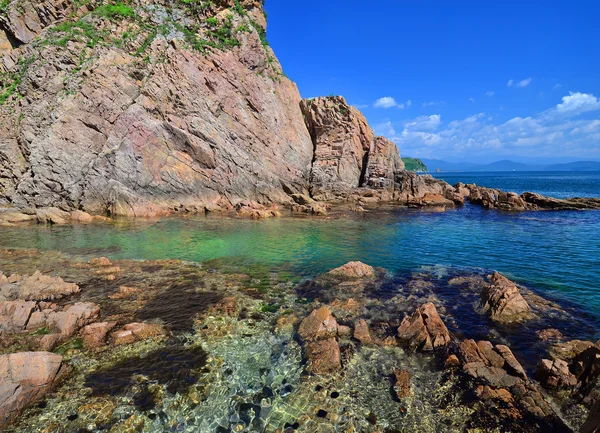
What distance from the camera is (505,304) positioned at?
1216 centimetres

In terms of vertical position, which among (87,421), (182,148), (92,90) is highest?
(92,90)

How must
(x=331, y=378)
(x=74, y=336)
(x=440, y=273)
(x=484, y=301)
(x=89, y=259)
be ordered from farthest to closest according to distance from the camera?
1. (x=89, y=259)
2. (x=440, y=273)
3. (x=484, y=301)
4. (x=74, y=336)
5. (x=331, y=378)

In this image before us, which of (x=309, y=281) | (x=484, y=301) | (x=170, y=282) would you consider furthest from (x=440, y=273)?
(x=170, y=282)

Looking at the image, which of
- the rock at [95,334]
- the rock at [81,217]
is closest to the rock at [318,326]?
the rock at [95,334]

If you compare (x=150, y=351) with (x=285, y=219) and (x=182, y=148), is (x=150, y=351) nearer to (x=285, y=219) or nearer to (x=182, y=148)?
(x=285, y=219)

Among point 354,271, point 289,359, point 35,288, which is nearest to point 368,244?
point 354,271

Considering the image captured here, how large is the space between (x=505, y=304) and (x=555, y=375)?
4.36 m

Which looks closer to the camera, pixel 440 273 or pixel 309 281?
pixel 309 281

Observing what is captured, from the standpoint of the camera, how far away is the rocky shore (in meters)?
7.29

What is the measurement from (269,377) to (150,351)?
4.08 m

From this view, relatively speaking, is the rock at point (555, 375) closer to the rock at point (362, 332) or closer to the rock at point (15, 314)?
the rock at point (362, 332)

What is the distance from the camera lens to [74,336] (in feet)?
34.8

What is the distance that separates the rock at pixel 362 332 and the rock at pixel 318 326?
2.49 feet

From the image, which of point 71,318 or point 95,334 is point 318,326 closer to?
point 95,334
